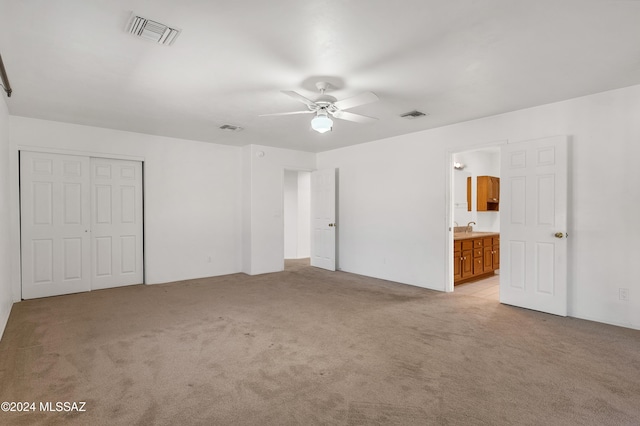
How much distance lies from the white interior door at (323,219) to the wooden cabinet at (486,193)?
11.0 ft

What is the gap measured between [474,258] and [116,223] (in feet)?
20.3

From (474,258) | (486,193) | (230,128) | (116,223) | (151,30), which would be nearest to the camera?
(151,30)

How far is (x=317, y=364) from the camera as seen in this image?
2.67 meters

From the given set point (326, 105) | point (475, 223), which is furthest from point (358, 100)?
point (475, 223)

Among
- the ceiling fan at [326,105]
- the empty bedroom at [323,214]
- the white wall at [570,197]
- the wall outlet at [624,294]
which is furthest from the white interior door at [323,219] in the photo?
the wall outlet at [624,294]

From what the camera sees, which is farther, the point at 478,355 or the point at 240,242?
the point at 240,242

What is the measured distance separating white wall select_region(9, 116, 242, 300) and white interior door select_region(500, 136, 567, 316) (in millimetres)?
4739

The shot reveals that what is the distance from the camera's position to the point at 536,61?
2.84 meters

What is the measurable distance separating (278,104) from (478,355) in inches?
133

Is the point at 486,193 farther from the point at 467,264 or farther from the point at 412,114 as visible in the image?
the point at 412,114

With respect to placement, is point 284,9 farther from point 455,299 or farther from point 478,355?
point 455,299

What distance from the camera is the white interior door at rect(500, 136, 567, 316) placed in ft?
12.6

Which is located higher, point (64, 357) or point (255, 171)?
point (255, 171)

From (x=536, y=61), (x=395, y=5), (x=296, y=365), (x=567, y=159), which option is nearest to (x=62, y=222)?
(x=296, y=365)
